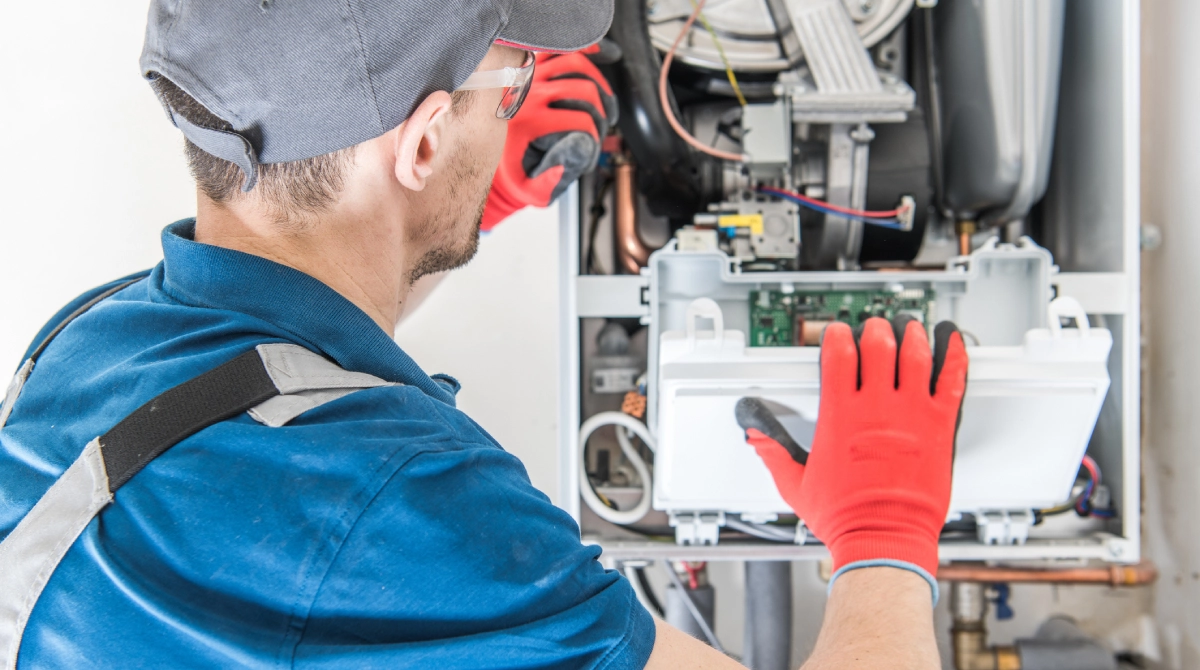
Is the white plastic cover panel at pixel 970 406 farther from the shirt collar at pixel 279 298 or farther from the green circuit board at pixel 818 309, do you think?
the shirt collar at pixel 279 298

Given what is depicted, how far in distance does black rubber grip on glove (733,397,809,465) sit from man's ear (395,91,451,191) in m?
0.45

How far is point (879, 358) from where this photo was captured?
89cm

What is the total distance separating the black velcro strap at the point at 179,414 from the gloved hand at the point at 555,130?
0.59 m

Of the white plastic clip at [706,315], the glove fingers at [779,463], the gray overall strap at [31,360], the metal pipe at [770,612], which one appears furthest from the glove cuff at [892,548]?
the gray overall strap at [31,360]

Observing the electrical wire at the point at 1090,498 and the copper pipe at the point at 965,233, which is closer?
the electrical wire at the point at 1090,498

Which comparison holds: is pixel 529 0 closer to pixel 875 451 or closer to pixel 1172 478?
pixel 875 451

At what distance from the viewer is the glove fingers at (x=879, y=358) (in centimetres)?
89

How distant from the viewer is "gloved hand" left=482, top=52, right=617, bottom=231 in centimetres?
107

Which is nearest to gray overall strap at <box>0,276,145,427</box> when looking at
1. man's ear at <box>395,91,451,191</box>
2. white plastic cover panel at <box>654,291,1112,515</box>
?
man's ear at <box>395,91,451,191</box>

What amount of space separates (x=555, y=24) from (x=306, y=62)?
0.24 meters

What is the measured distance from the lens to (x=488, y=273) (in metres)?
1.52

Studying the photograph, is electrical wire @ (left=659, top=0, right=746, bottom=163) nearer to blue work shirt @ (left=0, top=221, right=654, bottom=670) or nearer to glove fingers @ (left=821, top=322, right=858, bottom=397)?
glove fingers @ (left=821, top=322, right=858, bottom=397)

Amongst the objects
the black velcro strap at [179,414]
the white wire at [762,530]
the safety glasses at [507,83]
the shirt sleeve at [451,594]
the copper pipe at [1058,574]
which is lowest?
the copper pipe at [1058,574]

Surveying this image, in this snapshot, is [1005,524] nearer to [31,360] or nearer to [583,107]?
[583,107]
